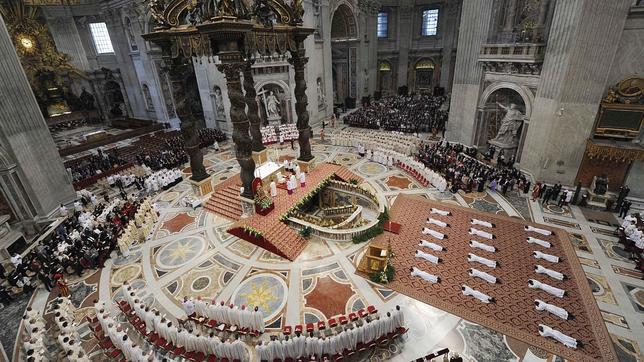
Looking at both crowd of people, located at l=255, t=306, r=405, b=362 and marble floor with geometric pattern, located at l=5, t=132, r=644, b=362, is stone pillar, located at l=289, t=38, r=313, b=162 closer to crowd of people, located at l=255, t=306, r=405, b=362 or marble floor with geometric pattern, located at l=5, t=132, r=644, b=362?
marble floor with geometric pattern, located at l=5, t=132, r=644, b=362

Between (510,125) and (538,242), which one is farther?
(510,125)

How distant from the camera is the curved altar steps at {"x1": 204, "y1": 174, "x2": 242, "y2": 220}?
14578 mm

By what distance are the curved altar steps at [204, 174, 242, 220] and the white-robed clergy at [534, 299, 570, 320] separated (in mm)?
11845

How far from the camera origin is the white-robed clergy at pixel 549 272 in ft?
33.5

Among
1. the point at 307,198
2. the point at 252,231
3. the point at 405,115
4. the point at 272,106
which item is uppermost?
the point at 272,106

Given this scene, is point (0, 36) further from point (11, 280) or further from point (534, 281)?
point (534, 281)

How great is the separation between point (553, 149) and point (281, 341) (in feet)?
52.4

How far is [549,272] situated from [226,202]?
45.0 ft

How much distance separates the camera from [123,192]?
17188 millimetres

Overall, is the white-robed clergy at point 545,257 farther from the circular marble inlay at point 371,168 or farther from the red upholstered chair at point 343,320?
the circular marble inlay at point 371,168

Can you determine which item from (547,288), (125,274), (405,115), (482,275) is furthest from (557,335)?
(405,115)

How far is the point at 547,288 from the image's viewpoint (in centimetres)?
966

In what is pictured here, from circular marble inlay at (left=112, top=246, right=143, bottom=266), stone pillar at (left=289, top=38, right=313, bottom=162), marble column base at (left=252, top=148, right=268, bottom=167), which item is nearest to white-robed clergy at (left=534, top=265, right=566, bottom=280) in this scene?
stone pillar at (left=289, top=38, right=313, bottom=162)

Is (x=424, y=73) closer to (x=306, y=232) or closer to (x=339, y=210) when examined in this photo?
(x=339, y=210)
